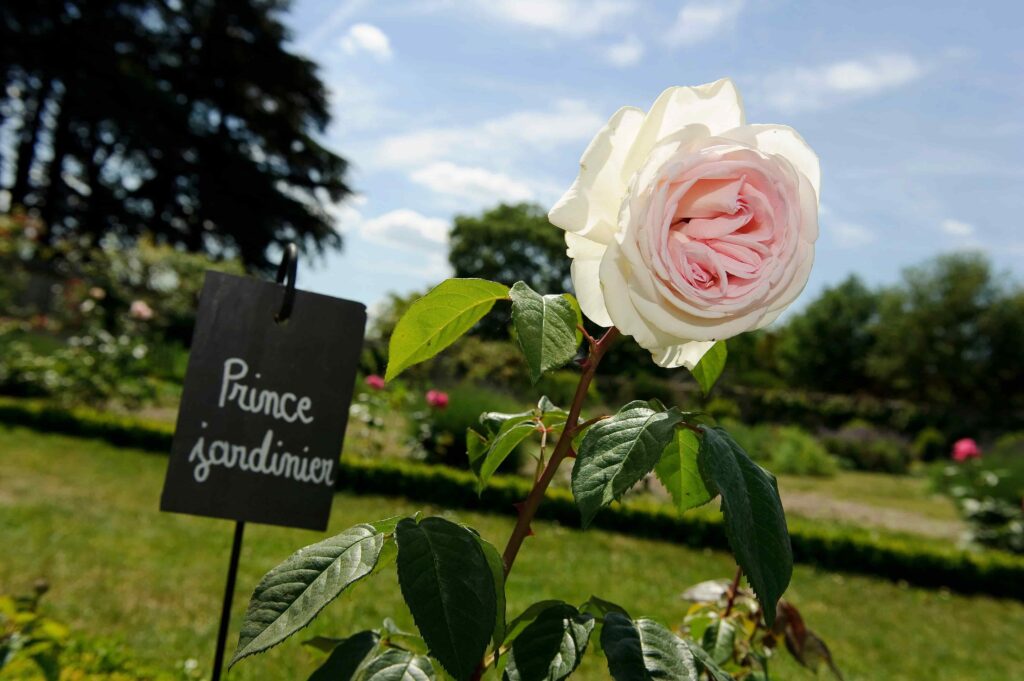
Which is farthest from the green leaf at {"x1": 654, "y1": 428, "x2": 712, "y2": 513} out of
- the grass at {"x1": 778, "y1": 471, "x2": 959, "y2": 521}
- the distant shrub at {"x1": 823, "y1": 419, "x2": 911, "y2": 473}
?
the distant shrub at {"x1": 823, "y1": 419, "x2": 911, "y2": 473}

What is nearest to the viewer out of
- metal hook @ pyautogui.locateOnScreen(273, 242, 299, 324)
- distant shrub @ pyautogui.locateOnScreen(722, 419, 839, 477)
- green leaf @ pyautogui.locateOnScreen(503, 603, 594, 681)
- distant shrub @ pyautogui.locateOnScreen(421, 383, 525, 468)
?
green leaf @ pyautogui.locateOnScreen(503, 603, 594, 681)

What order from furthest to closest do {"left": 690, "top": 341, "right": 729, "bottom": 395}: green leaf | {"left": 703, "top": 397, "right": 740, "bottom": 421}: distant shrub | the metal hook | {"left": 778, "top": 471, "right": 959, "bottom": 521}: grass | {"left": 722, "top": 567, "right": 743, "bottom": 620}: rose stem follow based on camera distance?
{"left": 703, "top": 397, "right": 740, "bottom": 421}: distant shrub, {"left": 778, "top": 471, "right": 959, "bottom": 521}: grass, the metal hook, {"left": 722, "top": 567, "right": 743, "bottom": 620}: rose stem, {"left": 690, "top": 341, "right": 729, "bottom": 395}: green leaf

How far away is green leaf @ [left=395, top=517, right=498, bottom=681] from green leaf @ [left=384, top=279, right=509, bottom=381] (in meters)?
0.16

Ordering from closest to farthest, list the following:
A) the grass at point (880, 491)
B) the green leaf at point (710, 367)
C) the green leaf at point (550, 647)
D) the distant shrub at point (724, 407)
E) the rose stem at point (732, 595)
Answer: the green leaf at point (550, 647) → the green leaf at point (710, 367) → the rose stem at point (732, 595) → the grass at point (880, 491) → the distant shrub at point (724, 407)

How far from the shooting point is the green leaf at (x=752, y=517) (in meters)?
0.53

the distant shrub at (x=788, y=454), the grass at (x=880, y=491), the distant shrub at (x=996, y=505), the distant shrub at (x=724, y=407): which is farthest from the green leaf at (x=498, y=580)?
the distant shrub at (x=724, y=407)

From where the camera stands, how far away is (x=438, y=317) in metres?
0.70

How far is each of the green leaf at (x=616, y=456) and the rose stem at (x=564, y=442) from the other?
0.10 m

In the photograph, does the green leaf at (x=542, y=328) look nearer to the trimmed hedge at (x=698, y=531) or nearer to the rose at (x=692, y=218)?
the rose at (x=692, y=218)

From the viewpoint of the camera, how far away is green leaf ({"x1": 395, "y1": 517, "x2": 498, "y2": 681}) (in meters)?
0.56

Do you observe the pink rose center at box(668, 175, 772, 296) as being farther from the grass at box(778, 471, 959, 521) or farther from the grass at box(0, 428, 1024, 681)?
the grass at box(778, 471, 959, 521)

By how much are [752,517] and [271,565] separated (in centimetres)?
345

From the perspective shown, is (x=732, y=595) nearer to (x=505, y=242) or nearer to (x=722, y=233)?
(x=722, y=233)

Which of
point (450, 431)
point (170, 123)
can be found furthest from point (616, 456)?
point (170, 123)
